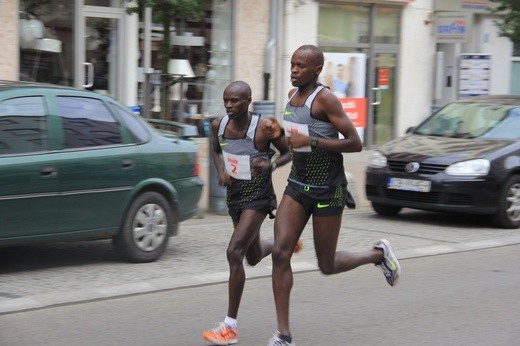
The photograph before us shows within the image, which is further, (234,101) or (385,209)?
(385,209)

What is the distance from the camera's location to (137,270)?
8008mm

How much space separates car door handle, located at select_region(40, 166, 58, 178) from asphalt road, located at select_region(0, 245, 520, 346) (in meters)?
1.17

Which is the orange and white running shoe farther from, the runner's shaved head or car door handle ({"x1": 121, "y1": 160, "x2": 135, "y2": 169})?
car door handle ({"x1": 121, "y1": 160, "x2": 135, "y2": 169})

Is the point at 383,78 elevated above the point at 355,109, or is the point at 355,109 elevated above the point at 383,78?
the point at 383,78

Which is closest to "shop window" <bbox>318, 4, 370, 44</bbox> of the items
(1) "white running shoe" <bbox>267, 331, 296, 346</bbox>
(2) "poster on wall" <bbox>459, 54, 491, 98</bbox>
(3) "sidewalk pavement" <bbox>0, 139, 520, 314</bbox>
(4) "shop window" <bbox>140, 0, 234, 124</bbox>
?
(4) "shop window" <bbox>140, 0, 234, 124</bbox>

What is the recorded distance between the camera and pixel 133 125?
8.34 meters

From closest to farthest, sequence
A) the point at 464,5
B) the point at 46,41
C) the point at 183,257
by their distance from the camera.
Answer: the point at 183,257 → the point at 46,41 → the point at 464,5

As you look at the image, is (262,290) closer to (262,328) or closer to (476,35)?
(262,328)

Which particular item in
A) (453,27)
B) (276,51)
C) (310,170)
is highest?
(453,27)

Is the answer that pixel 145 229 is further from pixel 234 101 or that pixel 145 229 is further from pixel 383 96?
pixel 383 96

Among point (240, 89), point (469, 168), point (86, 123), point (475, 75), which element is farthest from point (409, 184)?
point (475, 75)

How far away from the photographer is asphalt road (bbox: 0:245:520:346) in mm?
5941

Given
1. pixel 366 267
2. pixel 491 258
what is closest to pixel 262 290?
pixel 366 267

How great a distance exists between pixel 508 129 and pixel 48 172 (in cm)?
636
